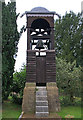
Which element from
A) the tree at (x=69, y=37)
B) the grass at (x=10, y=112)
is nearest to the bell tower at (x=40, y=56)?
the grass at (x=10, y=112)

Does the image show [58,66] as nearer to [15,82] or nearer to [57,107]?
[15,82]

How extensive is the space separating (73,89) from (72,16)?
52.1 feet

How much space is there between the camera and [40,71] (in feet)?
40.8

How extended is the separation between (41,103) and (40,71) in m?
2.96

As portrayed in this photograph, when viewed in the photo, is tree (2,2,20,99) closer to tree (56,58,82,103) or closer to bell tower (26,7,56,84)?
bell tower (26,7,56,84)

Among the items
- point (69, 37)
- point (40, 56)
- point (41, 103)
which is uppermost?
point (69, 37)

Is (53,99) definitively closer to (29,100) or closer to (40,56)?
(29,100)

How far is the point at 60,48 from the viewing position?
1070 inches

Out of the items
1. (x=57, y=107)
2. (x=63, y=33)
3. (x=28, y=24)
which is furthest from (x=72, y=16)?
(x=57, y=107)

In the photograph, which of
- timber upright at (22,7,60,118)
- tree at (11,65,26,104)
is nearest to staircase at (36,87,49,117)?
timber upright at (22,7,60,118)

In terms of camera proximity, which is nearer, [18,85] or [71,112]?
[71,112]

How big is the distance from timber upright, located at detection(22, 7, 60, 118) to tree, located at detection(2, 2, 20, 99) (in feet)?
4.19

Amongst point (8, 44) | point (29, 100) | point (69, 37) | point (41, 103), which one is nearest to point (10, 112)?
point (29, 100)

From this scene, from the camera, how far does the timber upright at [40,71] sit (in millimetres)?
10914
